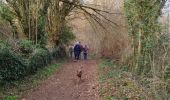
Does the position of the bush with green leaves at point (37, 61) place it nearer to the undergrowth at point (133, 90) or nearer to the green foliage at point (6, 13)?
the undergrowth at point (133, 90)

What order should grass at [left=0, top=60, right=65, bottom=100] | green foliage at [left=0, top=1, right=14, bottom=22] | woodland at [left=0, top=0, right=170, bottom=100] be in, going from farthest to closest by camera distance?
1. green foliage at [left=0, top=1, right=14, bottom=22]
2. grass at [left=0, top=60, right=65, bottom=100]
3. woodland at [left=0, top=0, right=170, bottom=100]

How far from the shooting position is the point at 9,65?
17703 mm

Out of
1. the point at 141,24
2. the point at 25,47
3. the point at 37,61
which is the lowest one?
the point at 37,61

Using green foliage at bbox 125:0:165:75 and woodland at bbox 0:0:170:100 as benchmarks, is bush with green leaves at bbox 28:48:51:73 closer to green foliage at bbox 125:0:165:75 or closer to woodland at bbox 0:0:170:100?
woodland at bbox 0:0:170:100

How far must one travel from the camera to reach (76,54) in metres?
38.8

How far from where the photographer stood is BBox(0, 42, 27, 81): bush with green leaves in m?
17.0

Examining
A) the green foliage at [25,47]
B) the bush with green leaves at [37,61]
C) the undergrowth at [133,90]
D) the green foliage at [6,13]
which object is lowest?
the undergrowth at [133,90]

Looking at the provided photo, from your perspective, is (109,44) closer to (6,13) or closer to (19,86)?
(6,13)

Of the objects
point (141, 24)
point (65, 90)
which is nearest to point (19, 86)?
point (65, 90)

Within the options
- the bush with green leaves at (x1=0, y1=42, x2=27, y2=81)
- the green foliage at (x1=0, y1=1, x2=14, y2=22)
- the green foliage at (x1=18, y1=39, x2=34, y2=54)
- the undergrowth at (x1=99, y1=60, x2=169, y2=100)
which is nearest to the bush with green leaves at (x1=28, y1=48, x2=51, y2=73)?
the green foliage at (x1=18, y1=39, x2=34, y2=54)

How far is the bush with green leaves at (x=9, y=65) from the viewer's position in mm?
16969

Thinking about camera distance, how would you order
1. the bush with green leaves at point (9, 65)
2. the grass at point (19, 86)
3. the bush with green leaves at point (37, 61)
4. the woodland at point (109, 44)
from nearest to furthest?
the woodland at point (109, 44)
the grass at point (19, 86)
the bush with green leaves at point (9, 65)
the bush with green leaves at point (37, 61)

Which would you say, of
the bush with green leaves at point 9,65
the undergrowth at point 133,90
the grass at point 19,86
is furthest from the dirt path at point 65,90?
the bush with green leaves at point 9,65

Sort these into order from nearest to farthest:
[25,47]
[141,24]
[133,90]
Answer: [133,90]
[141,24]
[25,47]
